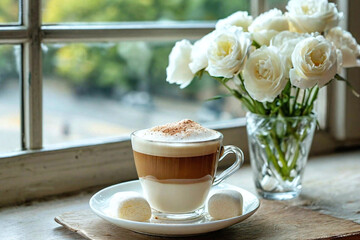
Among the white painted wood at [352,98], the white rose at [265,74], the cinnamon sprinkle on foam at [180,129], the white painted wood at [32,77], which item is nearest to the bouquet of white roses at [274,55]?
the white rose at [265,74]

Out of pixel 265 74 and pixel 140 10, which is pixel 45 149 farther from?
pixel 140 10

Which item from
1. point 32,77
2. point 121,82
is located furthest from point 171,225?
point 121,82

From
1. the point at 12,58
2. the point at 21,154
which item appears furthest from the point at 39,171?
the point at 12,58

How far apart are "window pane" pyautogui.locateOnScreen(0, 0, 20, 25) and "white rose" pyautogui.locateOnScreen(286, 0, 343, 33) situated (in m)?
0.46

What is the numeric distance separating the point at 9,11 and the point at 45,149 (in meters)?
0.27

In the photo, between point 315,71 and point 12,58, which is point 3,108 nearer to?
point 12,58

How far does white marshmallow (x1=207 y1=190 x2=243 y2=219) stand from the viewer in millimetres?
823

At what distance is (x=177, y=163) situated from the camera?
79 cm

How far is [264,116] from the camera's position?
3.27 ft

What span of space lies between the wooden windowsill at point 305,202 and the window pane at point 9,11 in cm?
31

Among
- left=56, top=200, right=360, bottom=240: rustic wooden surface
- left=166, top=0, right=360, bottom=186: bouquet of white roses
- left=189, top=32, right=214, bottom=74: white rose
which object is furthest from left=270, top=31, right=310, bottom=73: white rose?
left=56, top=200, right=360, bottom=240: rustic wooden surface

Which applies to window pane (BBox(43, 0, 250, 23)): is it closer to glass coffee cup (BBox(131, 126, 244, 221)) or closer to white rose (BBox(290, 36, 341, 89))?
white rose (BBox(290, 36, 341, 89))

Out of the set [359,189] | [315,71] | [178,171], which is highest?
[315,71]

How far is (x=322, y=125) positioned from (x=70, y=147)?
2.04ft
